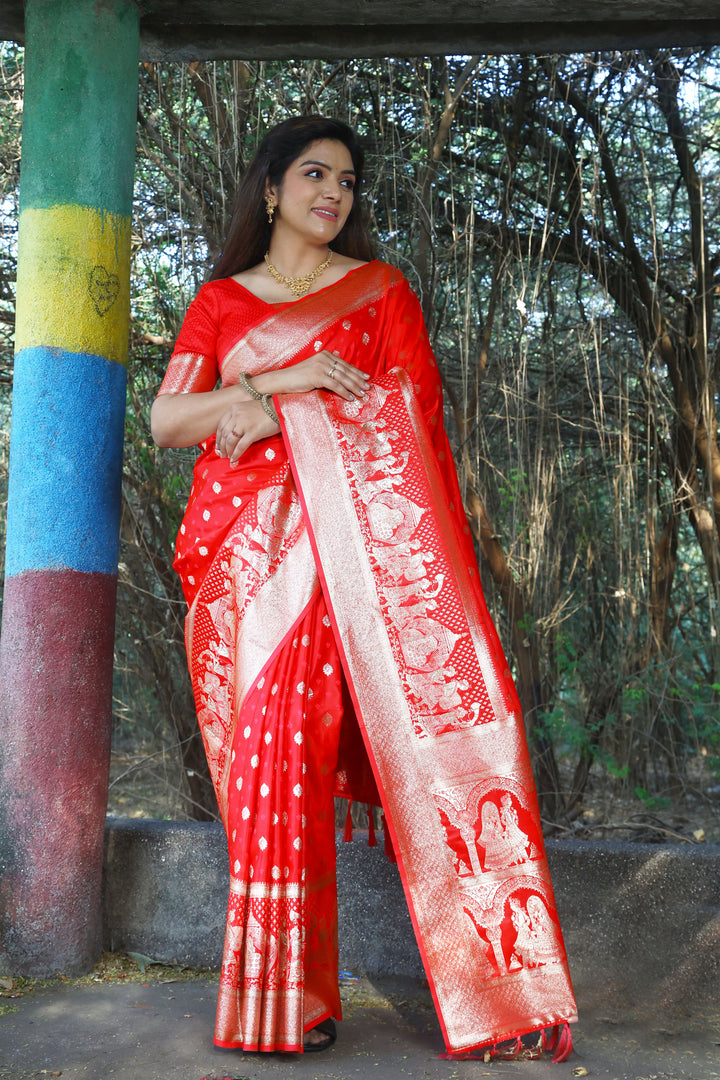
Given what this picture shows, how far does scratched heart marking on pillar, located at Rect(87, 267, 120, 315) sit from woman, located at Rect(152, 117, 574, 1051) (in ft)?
1.05

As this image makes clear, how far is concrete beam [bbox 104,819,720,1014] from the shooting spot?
2566 millimetres

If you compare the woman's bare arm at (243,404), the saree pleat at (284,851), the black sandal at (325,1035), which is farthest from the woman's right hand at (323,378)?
the black sandal at (325,1035)

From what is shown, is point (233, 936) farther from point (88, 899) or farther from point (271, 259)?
point (271, 259)

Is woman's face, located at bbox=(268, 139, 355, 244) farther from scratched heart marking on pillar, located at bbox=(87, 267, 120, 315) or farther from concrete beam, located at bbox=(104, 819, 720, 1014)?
concrete beam, located at bbox=(104, 819, 720, 1014)

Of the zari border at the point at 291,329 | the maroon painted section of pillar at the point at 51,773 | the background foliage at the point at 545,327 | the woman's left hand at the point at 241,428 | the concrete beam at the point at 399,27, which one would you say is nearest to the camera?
the woman's left hand at the point at 241,428

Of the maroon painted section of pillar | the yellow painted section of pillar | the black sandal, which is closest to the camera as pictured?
the black sandal

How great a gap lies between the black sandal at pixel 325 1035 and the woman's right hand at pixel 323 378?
140 cm

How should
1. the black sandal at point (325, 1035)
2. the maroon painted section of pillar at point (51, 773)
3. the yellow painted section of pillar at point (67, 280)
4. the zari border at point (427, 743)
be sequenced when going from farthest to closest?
the yellow painted section of pillar at point (67, 280) < the maroon painted section of pillar at point (51, 773) < the black sandal at point (325, 1035) < the zari border at point (427, 743)

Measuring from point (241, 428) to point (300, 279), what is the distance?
19.2 inches

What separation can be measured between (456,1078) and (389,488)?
1245mm

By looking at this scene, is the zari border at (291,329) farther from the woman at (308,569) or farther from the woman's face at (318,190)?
the woman's face at (318,190)

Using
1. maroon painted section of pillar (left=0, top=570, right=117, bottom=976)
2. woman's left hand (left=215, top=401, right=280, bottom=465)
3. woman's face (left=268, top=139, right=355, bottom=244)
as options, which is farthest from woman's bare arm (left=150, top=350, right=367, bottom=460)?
maroon painted section of pillar (left=0, top=570, right=117, bottom=976)

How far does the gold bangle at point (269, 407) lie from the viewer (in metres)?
2.37

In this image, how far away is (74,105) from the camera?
107 inches
